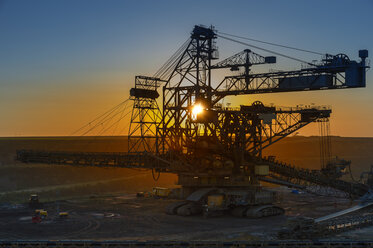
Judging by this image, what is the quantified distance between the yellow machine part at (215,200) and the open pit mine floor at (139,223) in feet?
5.67

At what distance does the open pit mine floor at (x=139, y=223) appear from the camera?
39.1m

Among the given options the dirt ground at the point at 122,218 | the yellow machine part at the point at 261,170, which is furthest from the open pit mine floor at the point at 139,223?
the yellow machine part at the point at 261,170

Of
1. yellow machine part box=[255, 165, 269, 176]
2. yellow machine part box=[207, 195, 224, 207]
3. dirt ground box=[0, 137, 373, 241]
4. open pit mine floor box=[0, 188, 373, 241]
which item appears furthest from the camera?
yellow machine part box=[255, 165, 269, 176]

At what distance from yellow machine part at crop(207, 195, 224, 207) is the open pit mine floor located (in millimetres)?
1728

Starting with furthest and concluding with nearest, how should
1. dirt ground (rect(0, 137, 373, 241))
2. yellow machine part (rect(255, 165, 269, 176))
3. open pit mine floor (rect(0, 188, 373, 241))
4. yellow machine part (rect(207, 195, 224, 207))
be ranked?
yellow machine part (rect(255, 165, 269, 176)) < yellow machine part (rect(207, 195, 224, 207)) < dirt ground (rect(0, 137, 373, 241)) < open pit mine floor (rect(0, 188, 373, 241))

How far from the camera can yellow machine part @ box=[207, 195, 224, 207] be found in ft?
169

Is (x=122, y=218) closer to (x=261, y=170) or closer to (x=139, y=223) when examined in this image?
(x=139, y=223)

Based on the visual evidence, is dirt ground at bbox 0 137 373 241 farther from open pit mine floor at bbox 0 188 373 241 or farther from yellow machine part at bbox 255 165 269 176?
yellow machine part at bbox 255 165 269 176

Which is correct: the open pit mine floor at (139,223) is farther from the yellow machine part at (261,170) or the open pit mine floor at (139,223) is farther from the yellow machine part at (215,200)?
the yellow machine part at (261,170)

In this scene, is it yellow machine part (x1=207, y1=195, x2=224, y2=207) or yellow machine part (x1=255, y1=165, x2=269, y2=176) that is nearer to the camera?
yellow machine part (x1=207, y1=195, x2=224, y2=207)

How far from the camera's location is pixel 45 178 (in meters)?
102

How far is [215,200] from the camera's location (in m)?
51.8

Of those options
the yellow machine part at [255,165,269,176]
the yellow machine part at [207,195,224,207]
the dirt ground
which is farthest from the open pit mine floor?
the yellow machine part at [255,165,269,176]

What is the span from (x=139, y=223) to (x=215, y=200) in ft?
34.8
